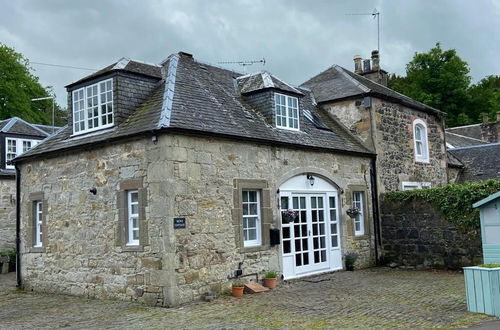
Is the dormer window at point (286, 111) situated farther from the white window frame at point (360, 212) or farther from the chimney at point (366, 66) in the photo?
the chimney at point (366, 66)

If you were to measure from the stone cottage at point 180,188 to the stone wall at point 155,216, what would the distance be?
0.10ft

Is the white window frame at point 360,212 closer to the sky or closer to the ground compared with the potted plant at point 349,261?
closer to the sky

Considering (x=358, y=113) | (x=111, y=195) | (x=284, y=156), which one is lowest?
(x=111, y=195)

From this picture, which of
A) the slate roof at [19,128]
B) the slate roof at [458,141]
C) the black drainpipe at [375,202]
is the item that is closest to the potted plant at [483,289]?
the black drainpipe at [375,202]

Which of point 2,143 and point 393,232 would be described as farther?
point 2,143

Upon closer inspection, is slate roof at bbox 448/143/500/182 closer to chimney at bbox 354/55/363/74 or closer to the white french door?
chimney at bbox 354/55/363/74

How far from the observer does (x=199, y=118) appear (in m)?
12.9

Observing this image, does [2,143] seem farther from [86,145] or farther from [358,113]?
[358,113]

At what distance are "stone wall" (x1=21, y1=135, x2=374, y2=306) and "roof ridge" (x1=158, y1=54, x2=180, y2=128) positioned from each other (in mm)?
408

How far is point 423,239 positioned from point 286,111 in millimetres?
6069

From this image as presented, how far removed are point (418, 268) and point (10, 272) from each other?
16302 millimetres

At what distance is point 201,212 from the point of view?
480 inches

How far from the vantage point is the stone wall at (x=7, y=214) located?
919 inches

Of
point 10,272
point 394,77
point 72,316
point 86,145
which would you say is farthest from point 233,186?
point 394,77
